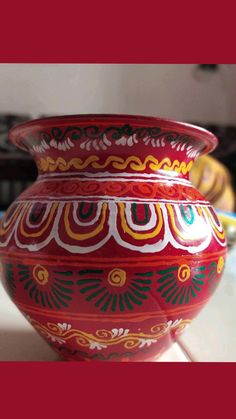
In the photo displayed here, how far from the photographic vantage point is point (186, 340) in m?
0.54

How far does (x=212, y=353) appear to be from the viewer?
498 millimetres

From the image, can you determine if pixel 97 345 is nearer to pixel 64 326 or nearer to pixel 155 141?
pixel 64 326

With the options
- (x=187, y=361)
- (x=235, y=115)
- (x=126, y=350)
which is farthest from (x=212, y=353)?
(x=235, y=115)

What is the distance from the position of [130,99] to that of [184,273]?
1.38 metres

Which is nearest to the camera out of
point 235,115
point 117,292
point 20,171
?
point 117,292

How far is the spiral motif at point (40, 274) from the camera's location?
36cm

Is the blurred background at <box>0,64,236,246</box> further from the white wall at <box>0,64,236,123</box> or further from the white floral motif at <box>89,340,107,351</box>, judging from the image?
the white floral motif at <box>89,340,107,351</box>

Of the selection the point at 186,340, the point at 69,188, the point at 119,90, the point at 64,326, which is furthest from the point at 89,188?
the point at 119,90

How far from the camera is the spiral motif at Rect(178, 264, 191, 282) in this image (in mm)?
361

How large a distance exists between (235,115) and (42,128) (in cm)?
189

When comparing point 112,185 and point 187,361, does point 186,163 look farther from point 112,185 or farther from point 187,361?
point 187,361

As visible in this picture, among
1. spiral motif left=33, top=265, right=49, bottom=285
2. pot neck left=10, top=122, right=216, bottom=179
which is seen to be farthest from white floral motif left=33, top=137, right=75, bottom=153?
spiral motif left=33, top=265, right=49, bottom=285

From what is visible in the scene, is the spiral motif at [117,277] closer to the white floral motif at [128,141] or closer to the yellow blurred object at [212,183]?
the white floral motif at [128,141]

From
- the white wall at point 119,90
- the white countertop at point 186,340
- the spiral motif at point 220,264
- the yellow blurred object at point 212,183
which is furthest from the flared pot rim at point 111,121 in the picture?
the yellow blurred object at point 212,183
